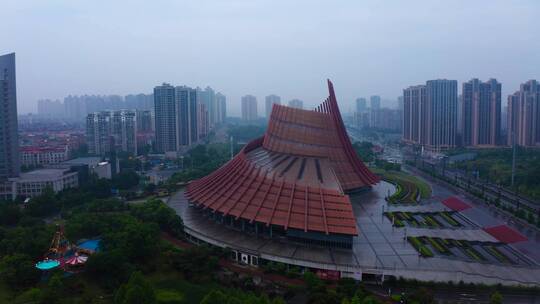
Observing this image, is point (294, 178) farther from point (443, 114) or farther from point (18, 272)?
point (443, 114)

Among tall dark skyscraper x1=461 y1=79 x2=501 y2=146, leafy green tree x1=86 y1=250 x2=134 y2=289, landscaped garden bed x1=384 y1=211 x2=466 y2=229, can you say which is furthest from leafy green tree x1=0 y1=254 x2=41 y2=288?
tall dark skyscraper x1=461 y1=79 x2=501 y2=146

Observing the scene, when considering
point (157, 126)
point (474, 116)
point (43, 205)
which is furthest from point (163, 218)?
point (474, 116)

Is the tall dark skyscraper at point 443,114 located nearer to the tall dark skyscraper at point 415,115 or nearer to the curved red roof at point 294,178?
the tall dark skyscraper at point 415,115

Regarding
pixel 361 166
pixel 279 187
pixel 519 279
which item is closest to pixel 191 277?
pixel 279 187

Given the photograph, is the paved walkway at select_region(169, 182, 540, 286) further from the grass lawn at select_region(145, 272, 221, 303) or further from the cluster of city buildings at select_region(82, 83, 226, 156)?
the cluster of city buildings at select_region(82, 83, 226, 156)

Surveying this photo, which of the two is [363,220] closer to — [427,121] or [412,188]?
[412,188]
